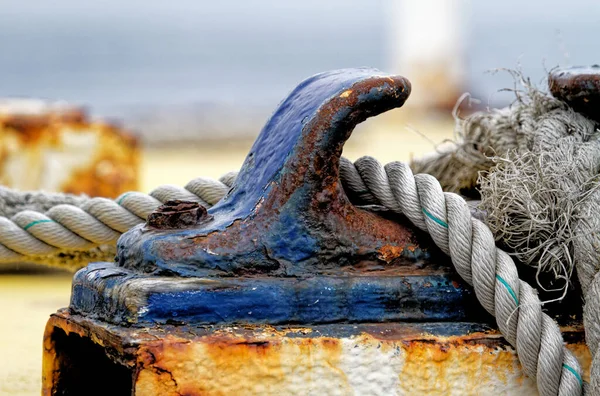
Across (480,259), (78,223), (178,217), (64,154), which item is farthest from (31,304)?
(480,259)

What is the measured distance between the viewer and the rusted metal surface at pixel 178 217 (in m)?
1.30

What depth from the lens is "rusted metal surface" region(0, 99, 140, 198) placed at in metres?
3.90

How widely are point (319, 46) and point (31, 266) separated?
1305 inches

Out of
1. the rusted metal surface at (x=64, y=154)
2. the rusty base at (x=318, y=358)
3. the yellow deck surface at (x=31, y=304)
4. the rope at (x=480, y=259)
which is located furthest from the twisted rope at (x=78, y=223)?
the rusted metal surface at (x=64, y=154)

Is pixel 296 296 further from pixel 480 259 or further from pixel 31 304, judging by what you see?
pixel 31 304

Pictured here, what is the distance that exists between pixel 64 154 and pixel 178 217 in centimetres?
280

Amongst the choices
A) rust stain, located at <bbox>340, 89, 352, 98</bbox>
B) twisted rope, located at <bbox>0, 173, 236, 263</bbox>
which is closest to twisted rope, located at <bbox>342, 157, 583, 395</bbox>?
rust stain, located at <bbox>340, 89, 352, 98</bbox>

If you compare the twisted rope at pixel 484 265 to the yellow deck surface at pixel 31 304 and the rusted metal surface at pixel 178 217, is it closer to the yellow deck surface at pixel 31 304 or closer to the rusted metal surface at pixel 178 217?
the rusted metal surface at pixel 178 217

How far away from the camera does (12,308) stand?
8.71 ft

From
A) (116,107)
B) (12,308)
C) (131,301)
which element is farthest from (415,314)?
(116,107)

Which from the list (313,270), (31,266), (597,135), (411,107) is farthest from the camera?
(411,107)

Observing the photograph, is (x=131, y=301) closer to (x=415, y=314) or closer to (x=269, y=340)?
(x=269, y=340)

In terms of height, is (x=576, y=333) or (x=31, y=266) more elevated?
(x=576, y=333)

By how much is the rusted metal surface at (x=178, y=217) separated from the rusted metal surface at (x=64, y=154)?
2639 millimetres
